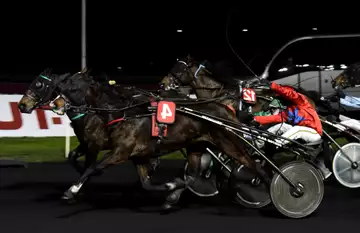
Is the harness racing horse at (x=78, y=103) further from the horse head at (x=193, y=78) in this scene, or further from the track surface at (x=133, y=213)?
the horse head at (x=193, y=78)

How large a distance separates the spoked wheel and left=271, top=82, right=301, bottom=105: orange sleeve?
100cm

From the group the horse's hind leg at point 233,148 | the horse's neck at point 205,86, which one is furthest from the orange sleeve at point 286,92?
the horse's neck at point 205,86

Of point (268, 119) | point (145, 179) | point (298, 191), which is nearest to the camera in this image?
point (298, 191)

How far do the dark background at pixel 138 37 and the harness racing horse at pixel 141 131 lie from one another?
71.0 feet

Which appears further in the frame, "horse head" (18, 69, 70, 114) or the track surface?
"horse head" (18, 69, 70, 114)

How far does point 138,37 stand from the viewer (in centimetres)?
3631

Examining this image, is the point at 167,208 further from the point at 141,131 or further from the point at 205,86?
the point at 205,86

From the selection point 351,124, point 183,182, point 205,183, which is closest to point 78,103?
point 183,182

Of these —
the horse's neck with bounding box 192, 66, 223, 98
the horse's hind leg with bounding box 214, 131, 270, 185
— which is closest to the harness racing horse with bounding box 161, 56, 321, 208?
the horse's neck with bounding box 192, 66, 223, 98

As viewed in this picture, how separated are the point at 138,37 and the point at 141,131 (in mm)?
29371

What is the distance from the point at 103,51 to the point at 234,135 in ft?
94.2

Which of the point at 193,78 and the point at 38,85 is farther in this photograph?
the point at 193,78

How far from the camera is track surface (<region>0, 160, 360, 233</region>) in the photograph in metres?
6.62

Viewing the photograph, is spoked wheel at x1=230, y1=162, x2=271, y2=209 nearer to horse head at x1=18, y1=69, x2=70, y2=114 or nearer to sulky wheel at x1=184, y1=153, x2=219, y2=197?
sulky wheel at x1=184, y1=153, x2=219, y2=197
